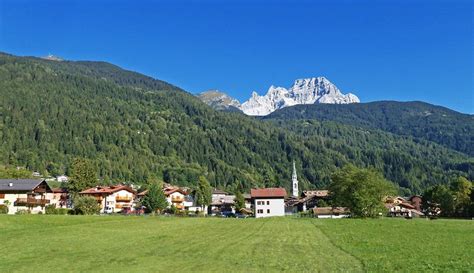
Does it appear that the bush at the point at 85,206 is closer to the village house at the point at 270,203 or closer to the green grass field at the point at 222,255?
the green grass field at the point at 222,255

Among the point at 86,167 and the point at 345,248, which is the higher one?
the point at 86,167

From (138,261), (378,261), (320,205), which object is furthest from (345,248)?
(320,205)

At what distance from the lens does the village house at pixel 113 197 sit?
13750 centimetres

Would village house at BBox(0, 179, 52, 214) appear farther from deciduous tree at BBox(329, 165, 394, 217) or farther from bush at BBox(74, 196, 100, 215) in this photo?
deciduous tree at BBox(329, 165, 394, 217)

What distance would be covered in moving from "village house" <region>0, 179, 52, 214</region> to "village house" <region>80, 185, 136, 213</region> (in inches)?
1088

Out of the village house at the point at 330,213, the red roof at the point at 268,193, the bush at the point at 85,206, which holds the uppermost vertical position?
the red roof at the point at 268,193

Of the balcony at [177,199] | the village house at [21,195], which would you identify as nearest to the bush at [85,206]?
the village house at [21,195]

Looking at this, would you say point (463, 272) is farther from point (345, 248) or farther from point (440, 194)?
point (440, 194)

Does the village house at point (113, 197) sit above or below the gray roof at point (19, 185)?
below

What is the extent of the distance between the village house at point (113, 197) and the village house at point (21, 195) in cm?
2763

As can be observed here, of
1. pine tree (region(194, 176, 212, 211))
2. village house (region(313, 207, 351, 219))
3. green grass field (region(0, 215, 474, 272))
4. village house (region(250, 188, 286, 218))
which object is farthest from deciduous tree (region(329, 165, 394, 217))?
pine tree (region(194, 176, 212, 211))

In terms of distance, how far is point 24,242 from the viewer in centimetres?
3594

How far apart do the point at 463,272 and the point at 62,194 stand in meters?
143

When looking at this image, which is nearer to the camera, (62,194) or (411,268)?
(411,268)
